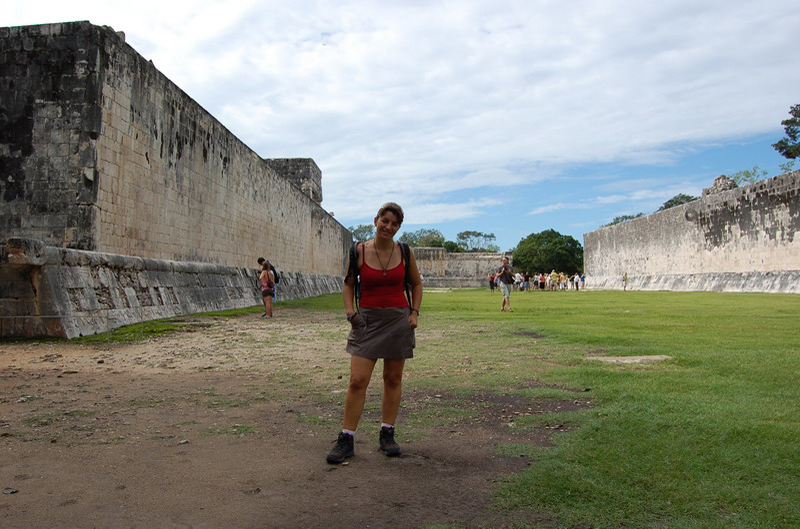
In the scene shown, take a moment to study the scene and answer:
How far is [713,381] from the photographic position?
488 centimetres

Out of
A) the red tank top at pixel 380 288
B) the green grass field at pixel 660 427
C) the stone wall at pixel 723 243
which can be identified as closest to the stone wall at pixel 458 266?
the stone wall at pixel 723 243

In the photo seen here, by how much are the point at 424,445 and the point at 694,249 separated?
30.2 m

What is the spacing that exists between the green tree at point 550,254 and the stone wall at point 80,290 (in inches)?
2466

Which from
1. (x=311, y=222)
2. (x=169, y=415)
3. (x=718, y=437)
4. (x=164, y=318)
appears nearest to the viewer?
(x=718, y=437)

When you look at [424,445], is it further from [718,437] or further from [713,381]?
[713,381]

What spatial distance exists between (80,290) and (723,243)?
26.1m

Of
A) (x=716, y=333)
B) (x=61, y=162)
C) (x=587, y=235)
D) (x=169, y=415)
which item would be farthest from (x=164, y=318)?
(x=587, y=235)

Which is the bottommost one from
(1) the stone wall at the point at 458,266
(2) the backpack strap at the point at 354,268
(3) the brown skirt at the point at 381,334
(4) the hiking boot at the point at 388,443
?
(4) the hiking boot at the point at 388,443

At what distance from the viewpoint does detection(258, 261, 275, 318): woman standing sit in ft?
43.1

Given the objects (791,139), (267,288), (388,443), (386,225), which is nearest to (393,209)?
(386,225)

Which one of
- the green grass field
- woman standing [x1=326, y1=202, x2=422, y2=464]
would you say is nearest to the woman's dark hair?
woman standing [x1=326, y1=202, x2=422, y2=464]

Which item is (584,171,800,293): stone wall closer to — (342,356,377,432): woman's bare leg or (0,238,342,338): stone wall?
(0,238,342,338): stone wall

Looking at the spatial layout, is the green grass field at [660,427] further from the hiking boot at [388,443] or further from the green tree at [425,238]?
the green tree at [425,238]

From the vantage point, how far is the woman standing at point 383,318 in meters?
3.52
